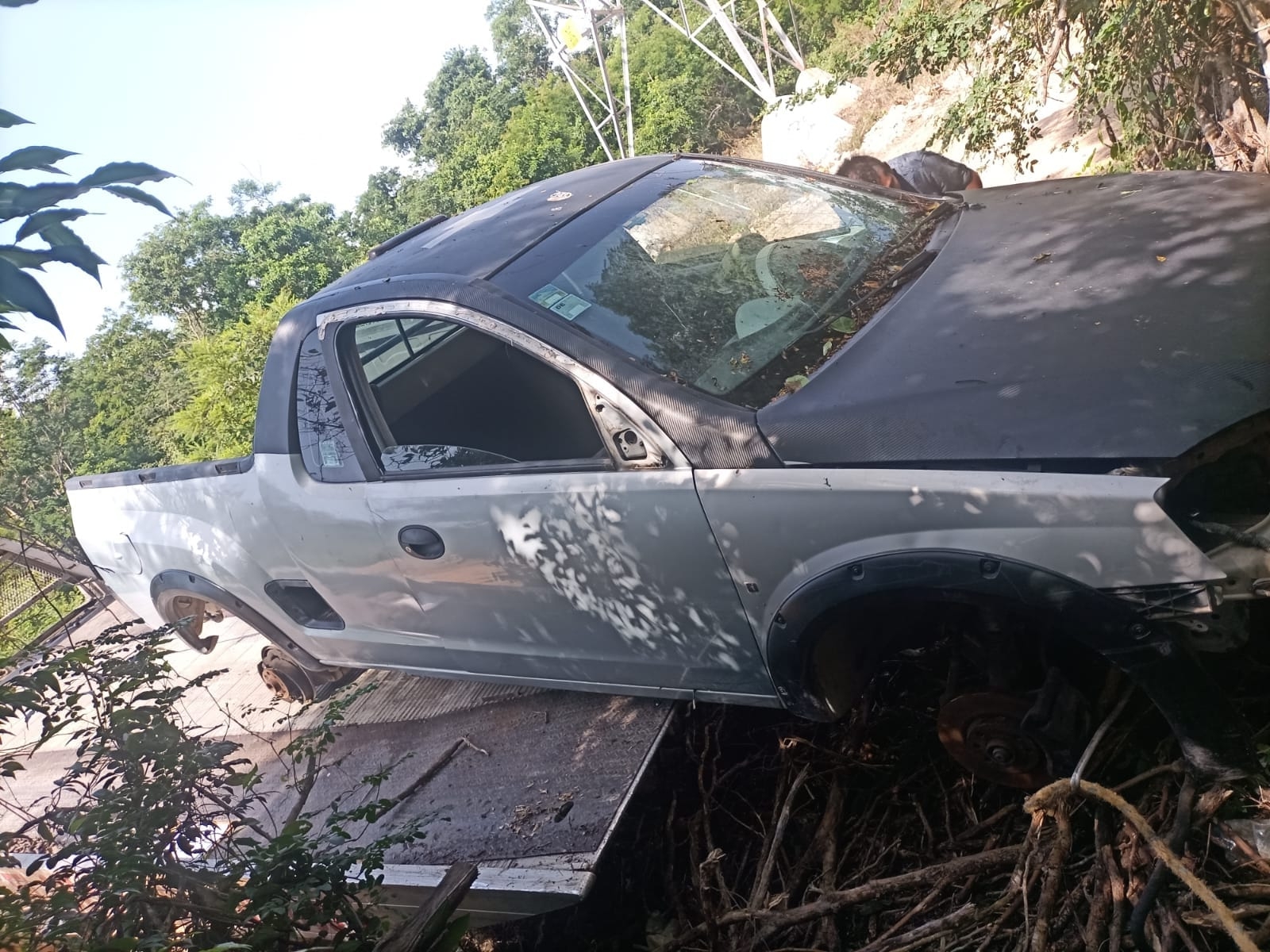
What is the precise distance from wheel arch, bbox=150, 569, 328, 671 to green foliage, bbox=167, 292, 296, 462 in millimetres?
5191

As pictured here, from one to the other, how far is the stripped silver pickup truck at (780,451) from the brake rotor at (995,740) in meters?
0.01

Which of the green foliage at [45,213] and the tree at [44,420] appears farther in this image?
the tree at [44,420]

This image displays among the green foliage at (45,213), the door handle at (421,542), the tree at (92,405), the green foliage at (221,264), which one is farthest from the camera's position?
the green foliage at (221,264)

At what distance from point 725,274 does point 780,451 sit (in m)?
0.87

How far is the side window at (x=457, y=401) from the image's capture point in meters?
2.76

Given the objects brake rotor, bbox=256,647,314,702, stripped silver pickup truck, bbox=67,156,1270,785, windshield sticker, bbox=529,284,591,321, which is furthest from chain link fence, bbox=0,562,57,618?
windshield sticker, bbox=529,284,591,321

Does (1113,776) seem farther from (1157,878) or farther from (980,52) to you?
(980,52)

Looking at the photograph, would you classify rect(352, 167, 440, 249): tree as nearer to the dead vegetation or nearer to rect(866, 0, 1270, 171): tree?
rect(866, 0, 1270, 171): tree

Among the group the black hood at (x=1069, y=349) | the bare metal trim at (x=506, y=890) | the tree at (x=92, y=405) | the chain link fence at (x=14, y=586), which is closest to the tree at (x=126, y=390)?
the tree at (x=92, y=405)

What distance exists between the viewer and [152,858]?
2.21 metres

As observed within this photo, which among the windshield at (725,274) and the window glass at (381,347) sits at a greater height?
the window glass at (381,347)

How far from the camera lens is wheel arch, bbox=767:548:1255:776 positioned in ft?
6.50

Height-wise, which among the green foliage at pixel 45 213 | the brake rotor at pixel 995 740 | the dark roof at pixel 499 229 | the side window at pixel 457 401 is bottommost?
the brake rotor at pixel 995 740

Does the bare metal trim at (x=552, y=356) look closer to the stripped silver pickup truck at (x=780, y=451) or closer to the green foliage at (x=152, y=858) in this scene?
the stripped silver pickup truck at (x=780, y=451)
